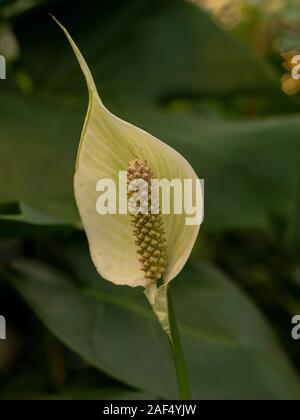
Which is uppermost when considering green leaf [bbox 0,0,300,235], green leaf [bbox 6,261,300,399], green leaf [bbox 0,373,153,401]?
green leaf [bbox 0,0,300,235]

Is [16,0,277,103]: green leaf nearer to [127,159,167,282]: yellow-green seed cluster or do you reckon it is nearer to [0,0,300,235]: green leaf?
[0,0,300,235]: green leaf

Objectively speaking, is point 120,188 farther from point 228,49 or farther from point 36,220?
point 228,49

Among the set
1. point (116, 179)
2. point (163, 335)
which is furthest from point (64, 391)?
point (116, 179)

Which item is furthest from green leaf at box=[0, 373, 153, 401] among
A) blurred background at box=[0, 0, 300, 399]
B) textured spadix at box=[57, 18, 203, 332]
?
textured spadix at box=[57, 18, 203, 332]

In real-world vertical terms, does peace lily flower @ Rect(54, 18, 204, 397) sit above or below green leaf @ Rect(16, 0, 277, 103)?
below

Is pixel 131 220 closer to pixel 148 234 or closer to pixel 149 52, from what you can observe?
pixel 148 234
